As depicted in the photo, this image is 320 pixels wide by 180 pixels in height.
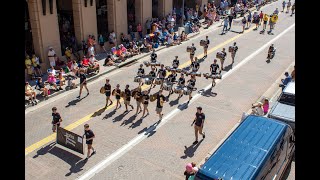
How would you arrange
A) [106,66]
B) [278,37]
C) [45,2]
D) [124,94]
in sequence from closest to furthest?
[124,94] → [45,2] → [106,66] → [278,37]

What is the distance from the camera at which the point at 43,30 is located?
22172mm

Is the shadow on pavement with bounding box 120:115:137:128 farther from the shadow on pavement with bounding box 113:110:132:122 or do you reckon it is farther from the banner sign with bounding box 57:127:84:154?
the banner sign with bounding box 57:127:84:154

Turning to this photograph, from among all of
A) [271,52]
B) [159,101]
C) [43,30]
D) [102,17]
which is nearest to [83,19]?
[43,30]

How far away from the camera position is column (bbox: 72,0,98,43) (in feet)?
80.9

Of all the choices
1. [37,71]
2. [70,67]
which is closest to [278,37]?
[70,67]

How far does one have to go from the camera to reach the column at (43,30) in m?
21.5

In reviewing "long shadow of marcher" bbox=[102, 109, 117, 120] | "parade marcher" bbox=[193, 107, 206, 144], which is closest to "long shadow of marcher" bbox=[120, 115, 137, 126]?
"long shadow of marcher" bbox=[102, 109, 117, 120]

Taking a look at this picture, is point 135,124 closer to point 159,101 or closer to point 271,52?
point 159,101

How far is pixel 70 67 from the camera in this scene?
22.9m

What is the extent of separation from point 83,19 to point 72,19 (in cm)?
270

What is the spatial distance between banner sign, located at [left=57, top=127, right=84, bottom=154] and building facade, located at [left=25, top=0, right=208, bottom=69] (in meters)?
10.2
